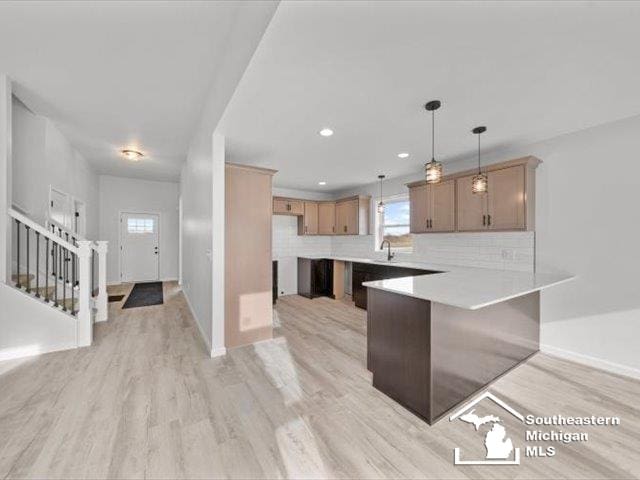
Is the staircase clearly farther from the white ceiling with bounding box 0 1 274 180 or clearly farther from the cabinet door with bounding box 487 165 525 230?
the cabinet door with bounding box 487 165 525 230

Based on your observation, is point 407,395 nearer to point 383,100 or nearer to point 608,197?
point 383,100

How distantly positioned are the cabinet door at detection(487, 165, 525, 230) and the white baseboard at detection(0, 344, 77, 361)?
5230mm

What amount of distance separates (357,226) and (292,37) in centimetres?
428

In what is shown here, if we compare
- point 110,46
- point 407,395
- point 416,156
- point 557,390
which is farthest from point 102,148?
point 557,390

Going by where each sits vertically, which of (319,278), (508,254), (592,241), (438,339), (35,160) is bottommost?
(319,278)

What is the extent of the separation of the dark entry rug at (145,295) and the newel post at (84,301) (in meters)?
1.81

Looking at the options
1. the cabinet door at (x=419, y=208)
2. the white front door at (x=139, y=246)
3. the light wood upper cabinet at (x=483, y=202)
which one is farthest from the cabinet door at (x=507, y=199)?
the white front door at (x=139, y=246)

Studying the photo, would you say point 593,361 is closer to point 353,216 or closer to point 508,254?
point 508,254

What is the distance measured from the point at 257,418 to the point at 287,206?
14.4 feet

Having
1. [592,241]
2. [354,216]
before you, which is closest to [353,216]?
[354,216]

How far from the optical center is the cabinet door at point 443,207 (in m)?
3.75

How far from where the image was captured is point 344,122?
2744 millimetres

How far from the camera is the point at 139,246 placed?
7.27 m

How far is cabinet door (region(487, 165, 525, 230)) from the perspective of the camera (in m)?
3.11
